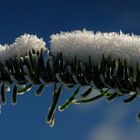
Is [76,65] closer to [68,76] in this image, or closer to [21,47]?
[68,76]

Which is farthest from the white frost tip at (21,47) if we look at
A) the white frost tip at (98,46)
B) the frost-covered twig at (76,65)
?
the white frost tip at (98,46)

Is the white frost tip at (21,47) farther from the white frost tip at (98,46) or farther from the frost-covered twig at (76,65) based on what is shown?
the white frost tip at (98,46)

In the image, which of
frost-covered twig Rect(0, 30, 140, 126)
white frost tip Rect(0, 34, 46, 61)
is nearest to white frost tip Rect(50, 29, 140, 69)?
frost-covered twig Rect(0, 30, 140, 126)

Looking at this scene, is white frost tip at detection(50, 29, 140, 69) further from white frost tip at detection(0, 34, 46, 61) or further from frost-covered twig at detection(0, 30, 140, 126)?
white frost tip at detection(0, 34, 46, 61)

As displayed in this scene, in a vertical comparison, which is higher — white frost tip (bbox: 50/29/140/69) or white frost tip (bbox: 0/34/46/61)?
Result: white frost tip (bbox: 0/34/46/61)

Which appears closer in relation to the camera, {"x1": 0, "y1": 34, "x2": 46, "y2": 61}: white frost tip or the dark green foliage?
the dark green foliage

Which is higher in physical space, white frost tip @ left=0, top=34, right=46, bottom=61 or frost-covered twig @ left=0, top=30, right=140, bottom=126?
white frost tip @ left=0, top=34, right=46, bottom=61

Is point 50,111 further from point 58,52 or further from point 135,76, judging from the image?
point 135,76

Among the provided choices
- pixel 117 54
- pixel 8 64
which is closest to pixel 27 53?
pixel 8 64
